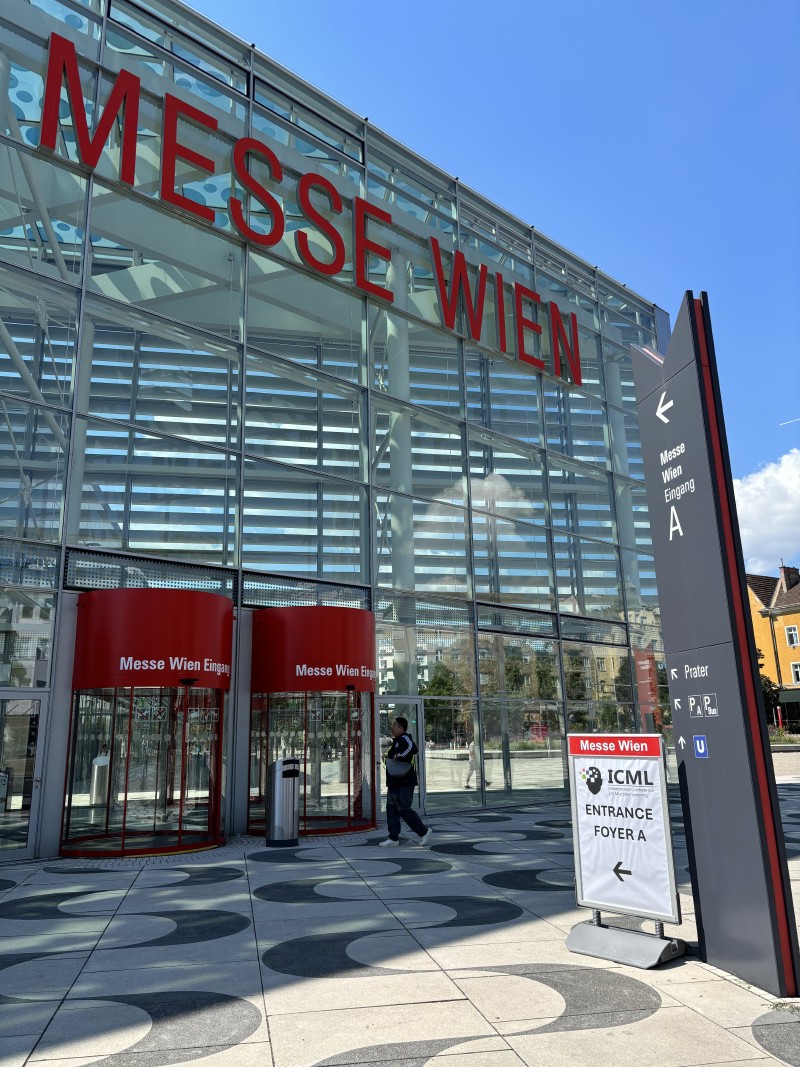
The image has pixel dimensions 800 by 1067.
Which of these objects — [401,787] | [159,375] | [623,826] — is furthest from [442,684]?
[623,826]

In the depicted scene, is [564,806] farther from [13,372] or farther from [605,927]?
[13,372]

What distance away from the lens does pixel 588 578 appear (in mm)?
19453

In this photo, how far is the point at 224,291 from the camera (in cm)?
1395

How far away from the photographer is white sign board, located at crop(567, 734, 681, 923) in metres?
5.32

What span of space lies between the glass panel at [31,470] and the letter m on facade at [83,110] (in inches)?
161

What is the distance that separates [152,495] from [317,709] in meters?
4.13

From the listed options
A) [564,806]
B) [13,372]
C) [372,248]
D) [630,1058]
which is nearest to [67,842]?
[13,372]

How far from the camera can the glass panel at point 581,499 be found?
19.2m

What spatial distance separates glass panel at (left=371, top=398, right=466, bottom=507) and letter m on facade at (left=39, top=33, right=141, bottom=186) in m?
6.07

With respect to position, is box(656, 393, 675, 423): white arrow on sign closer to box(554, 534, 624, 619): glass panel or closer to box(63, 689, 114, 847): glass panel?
box(63, 689, 114, 847): glass panel

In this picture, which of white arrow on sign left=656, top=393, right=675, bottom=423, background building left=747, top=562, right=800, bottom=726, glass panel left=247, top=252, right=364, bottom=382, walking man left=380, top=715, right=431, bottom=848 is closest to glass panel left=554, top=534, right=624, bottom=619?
glass panel left=247, top=252, right=364, bottom=382

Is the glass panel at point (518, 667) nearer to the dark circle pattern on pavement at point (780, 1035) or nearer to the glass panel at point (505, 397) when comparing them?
the glass panel at point (505, 397)

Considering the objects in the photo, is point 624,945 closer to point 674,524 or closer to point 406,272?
point 674,524

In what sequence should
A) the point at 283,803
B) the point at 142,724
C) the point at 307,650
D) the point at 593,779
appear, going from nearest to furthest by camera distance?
the point at 593,779 < the point at 142,724 < the point at 283,803 < the point at 307,650
